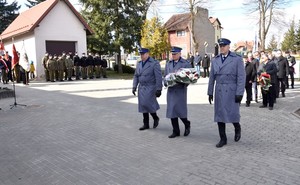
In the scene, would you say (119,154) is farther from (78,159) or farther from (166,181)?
(166,181)

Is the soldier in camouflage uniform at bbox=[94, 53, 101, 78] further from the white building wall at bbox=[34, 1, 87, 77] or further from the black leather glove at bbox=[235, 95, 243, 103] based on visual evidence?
the black leather glove at bbox=[235, 95, 243, 103]

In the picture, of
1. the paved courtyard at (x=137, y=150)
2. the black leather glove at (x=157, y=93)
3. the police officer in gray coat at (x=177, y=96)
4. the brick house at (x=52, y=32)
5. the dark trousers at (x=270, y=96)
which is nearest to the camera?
the paved courtyard at (x=137, y=150)

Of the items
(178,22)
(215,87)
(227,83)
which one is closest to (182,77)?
(215,87)

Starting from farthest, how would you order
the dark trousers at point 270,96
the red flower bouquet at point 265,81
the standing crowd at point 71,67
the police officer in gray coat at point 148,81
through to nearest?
the standing crowd at point 71,67 < the dark trousers at point 270,96 < the red flower bouquet at point 265,81 < the police officer in gray coat at point 148,81

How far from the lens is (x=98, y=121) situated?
29.6 feet

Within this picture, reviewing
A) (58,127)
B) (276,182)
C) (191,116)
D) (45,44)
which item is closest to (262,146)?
(276,182)

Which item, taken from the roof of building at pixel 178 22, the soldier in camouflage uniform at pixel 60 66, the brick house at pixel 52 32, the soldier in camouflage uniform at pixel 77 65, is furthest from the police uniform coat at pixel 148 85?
the roof of building at pixel 178 22

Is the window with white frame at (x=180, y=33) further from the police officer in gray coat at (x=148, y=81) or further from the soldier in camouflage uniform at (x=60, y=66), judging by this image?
the police officer in gray coat at (x=148, y=81)

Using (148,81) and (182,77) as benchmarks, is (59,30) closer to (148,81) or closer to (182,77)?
(148,81)

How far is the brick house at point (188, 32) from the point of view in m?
57.9

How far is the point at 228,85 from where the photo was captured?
6.11 metres

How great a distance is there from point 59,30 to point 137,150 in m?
22.6

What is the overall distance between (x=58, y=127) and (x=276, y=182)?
5787 millimetres

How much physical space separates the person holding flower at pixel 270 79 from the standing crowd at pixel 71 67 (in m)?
15.7
